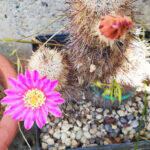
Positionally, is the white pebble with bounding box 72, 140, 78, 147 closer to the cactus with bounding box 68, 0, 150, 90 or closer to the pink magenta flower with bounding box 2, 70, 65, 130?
the cactus with bounding box 68, 0, 150, 90

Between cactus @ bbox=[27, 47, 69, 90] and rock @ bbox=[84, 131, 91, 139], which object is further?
rock @ bbox=[84, 131, 91, 139]

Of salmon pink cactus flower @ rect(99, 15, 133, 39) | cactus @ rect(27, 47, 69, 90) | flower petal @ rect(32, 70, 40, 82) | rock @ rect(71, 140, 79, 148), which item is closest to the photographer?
salmon pink cactus flower @ rect(99, 15, 133, 39)

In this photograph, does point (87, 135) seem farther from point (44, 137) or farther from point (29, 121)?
point (29, 121)

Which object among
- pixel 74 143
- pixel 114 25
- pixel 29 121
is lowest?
pixel 74 143

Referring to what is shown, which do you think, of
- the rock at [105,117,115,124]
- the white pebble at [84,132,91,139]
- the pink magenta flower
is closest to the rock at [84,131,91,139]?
the white pebble at [84,132,91,139]

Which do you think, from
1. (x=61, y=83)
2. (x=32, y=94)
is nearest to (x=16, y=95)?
(x=32, y=94)

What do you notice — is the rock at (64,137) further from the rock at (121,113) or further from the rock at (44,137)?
Answer: the rock at (121,113)

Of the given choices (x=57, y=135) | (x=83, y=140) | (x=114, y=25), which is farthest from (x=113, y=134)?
(x=114, y=25)

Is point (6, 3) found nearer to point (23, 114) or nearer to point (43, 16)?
point (43, 16)
